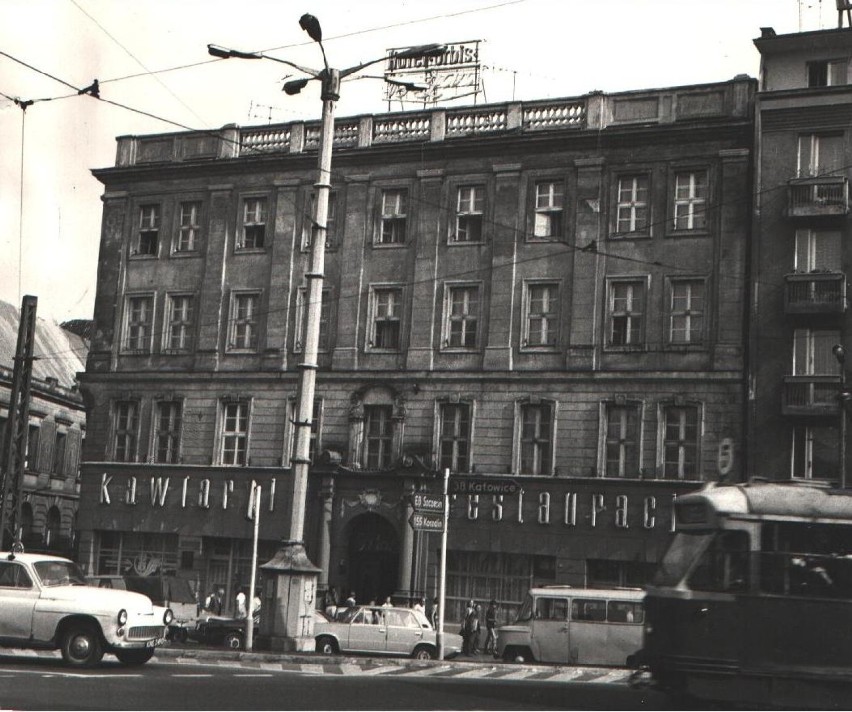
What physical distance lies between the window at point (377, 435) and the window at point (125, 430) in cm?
858

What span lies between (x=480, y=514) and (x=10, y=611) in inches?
851

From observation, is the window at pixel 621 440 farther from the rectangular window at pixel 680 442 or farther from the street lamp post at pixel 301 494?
the street lamp post at pixel 301 494

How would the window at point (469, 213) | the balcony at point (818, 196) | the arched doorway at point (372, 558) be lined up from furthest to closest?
the window at point (469, 213) → the arched doorway at point (372, 558) → the balcony at point (818, 196)

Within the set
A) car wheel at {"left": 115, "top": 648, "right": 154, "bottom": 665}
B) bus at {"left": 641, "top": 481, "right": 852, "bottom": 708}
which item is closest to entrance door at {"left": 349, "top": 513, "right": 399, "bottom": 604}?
car wheel at {"left": 115, "top": 648, "right": 154, "bottom": 665}

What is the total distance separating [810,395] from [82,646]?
23221 millimetres

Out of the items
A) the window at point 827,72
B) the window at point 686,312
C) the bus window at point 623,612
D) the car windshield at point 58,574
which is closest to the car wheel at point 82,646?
the car windshield at point 58,574

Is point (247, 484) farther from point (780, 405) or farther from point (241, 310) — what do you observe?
point (780, 405)

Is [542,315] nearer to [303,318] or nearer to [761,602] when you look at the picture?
[303,318]

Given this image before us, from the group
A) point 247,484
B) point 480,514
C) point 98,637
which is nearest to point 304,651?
point 98,637

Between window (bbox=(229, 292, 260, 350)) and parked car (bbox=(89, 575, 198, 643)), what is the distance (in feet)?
32.6

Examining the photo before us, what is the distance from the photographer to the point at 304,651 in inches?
952

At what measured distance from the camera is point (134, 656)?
20719 mm

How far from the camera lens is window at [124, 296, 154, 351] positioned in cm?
4631

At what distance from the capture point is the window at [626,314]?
130 feet
